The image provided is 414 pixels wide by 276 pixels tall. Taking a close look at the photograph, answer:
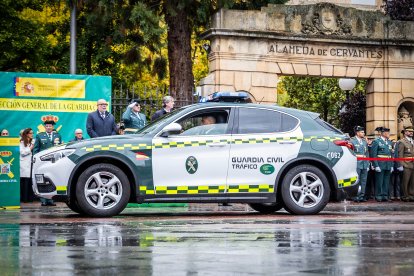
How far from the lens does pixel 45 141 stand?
20.0 m

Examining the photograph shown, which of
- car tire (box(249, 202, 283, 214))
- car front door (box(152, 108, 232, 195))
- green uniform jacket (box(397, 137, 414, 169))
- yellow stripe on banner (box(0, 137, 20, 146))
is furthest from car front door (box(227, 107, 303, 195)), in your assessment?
green uniform jacket (box(397, 137, 414, 169))

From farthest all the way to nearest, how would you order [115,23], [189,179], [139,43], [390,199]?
[115,23] → [139,43] → [390,199] → [189,179]

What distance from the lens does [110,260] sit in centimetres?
750

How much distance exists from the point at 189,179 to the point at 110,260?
682 cm

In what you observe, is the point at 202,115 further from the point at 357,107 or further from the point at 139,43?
the point at 357,107

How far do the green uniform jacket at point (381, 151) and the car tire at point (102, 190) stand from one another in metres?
11.4

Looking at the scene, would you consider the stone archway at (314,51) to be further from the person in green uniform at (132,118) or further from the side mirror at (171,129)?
the side mirror at (171,129)

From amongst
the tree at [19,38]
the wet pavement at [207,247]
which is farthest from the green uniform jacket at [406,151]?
the tree at [19,38]

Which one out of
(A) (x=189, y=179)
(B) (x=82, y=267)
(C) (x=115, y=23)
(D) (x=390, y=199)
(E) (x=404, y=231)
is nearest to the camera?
(B) (x=82, y=267)

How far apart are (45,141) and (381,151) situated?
8764 millimetres

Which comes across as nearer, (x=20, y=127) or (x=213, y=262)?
(x=213, y=262)

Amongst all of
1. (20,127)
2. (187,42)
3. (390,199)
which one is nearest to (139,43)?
(187,42)

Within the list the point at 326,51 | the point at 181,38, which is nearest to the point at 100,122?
the point at 181,38

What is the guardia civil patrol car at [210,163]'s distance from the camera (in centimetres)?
1406
